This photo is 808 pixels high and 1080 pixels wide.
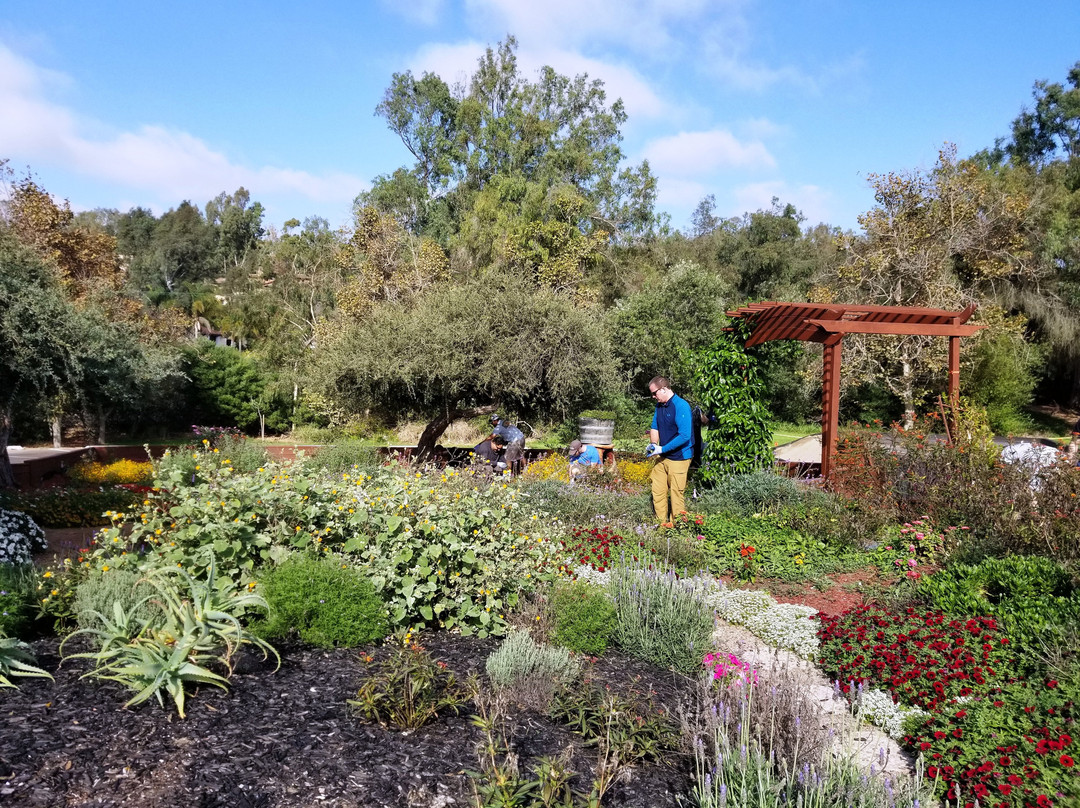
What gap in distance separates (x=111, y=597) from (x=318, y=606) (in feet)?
3.63

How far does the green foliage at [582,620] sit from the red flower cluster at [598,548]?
1.43m

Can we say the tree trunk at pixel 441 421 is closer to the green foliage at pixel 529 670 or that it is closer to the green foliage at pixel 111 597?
the green foliage at pixel 111 597

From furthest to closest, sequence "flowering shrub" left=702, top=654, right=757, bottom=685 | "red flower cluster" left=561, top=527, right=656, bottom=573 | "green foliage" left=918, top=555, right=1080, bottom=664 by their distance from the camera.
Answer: "red flower cluster" left=561, top=527, right=656, bottom=573 → "green foliage" left=918, top=555, right=1080, bottom=664 → "flowering shrub" left=702, top=654, right=757, bottom=685

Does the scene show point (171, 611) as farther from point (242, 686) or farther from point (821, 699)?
point (821, 699)

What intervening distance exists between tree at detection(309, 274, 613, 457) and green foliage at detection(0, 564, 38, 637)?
8.17m

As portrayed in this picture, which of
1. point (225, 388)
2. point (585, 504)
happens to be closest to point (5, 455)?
point (585, 504)

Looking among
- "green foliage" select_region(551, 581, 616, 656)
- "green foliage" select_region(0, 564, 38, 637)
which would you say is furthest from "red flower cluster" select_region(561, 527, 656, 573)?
"green foliage" select_region(0, 564, 38, 637)

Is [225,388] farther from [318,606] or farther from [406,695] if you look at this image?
[406,695]

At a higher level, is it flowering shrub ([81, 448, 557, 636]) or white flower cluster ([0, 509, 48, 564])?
flowering shrub ([81, 448, 557, 636])

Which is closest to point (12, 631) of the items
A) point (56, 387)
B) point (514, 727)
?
point (514, 727)

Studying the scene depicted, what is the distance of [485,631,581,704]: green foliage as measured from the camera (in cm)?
345

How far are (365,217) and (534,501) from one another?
75.2ft

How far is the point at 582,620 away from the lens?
4.16m

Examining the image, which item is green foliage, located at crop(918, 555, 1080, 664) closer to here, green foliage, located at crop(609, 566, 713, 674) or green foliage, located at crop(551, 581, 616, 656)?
green foliage, located at crop(609, 566, 713, 674)
